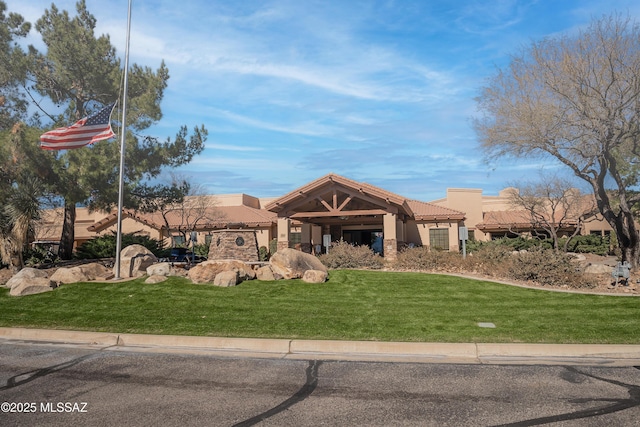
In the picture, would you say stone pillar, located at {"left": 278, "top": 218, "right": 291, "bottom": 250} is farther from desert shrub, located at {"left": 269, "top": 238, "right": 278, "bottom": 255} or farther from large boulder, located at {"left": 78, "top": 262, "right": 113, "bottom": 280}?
large boulder, located at {"left": 78, "top": 262, "right": 113, "bottom": 280}

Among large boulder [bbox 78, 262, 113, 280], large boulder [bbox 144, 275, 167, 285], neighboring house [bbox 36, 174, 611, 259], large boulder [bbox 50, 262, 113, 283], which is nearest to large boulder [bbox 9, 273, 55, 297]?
large boulder [bbox 50, 262, 113, 283]

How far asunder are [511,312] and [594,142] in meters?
10.2

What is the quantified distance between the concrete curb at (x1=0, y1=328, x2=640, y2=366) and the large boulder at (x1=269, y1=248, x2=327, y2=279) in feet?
20.7

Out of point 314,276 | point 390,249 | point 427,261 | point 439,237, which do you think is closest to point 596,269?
point 427,261

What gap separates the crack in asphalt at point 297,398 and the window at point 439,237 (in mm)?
28181

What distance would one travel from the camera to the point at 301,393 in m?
6.06

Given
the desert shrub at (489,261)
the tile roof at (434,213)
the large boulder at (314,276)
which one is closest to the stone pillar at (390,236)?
the desert shrub at (489,261)

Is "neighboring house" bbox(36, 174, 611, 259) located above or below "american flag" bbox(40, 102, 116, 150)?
below

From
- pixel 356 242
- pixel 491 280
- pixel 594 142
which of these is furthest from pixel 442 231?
pixel 491 280

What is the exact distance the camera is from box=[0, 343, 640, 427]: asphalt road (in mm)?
5105

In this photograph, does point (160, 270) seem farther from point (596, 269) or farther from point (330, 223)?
point (330, 223)

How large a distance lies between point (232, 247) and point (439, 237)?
19.8 metres

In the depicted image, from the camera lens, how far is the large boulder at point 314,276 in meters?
14.9

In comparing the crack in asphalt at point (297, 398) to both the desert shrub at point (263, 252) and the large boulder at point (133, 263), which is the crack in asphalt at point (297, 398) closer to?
the large boulder at point (133, 263)
